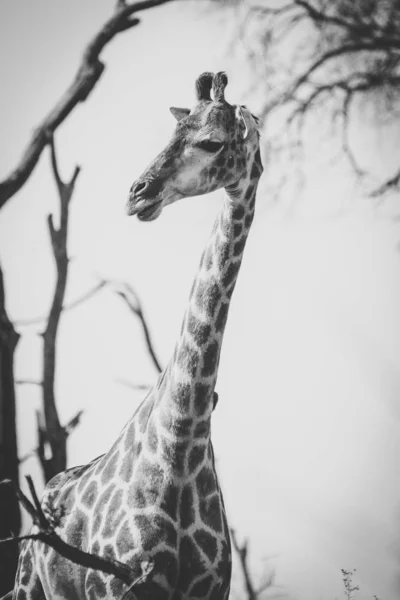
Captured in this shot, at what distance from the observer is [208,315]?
1.21 metres

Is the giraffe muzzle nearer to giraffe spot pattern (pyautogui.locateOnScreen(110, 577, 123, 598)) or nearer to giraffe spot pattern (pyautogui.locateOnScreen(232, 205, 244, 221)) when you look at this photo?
giraffe spot pattern (pyautogui.locateOnScreen(232, 205, 244, 221))

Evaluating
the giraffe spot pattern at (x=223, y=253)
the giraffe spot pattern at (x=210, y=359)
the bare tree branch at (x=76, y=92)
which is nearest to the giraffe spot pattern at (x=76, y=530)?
the giraffe spot pattern at (x=210, y=359)

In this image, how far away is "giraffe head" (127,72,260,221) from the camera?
1113 millimetres

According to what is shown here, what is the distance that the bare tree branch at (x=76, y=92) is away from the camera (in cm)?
283

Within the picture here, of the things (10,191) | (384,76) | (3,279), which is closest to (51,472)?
(3,279)

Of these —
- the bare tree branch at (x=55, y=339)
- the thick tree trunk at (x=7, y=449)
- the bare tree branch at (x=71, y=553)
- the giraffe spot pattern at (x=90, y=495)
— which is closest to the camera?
the bare tree branch at (x=71, y=553)

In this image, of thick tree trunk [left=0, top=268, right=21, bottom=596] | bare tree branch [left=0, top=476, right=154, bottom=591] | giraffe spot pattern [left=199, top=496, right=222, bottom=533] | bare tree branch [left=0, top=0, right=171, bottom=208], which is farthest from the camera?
bare tree branch [left=0, top=0, right=171, bottom=208]

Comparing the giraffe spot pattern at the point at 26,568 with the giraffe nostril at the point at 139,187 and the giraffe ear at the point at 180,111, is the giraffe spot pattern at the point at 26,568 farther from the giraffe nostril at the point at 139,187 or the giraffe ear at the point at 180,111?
the giraffe ear at the point at 180,111

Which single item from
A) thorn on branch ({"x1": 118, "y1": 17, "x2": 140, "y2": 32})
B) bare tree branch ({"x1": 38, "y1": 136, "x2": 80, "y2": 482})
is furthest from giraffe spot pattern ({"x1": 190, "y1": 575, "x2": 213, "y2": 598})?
thorn on branch ({"x1": 118, "y1": 17, "x2": 140, "y2": 32})

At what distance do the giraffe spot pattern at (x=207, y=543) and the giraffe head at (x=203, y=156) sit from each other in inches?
26.7

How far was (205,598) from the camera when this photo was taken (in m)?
1.10

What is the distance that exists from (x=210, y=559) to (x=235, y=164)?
893 mm

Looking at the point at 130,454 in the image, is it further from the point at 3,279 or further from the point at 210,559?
the point at 3,279

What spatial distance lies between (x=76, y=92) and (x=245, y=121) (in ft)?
6.15
